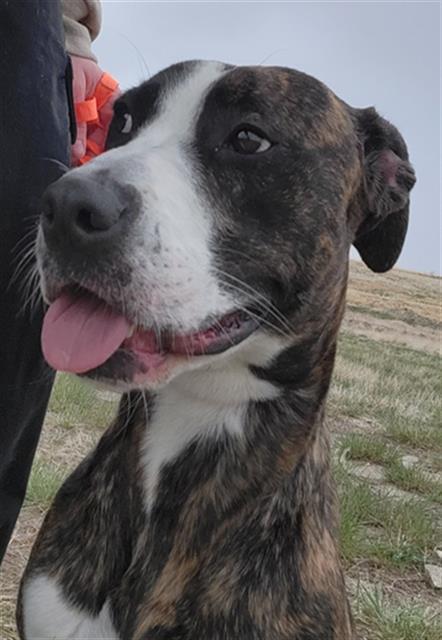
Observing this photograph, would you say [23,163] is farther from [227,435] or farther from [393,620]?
[393,620]

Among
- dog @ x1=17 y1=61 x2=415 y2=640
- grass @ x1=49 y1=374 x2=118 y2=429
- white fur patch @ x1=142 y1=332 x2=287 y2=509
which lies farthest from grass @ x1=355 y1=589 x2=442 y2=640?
grass @ x1=49 y1=374 x2=118 y2=429

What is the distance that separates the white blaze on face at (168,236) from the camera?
2191 mm

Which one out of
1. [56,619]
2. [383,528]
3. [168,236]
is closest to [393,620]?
[383,528]

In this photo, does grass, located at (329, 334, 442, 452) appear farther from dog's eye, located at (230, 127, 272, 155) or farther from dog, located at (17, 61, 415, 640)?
Result: dog's eye, located at (230, 127, 272, 155)

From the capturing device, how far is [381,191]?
10.1ft

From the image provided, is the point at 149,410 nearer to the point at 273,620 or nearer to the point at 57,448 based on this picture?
the point at 273,620

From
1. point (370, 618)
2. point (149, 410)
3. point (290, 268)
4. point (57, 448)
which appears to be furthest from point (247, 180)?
point (57, 448)

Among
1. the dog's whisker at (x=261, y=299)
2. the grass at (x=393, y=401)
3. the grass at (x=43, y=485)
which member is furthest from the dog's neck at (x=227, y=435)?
the grass at (x=393, y=401)

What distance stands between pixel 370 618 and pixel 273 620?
4.48ft

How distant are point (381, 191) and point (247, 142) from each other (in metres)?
0.70

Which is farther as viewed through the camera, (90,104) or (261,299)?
(90,104)

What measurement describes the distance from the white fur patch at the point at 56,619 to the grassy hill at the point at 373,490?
2.48 ft

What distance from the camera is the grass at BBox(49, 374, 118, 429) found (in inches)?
228

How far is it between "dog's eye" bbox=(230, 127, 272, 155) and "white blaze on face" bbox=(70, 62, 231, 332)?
0.12 meters
